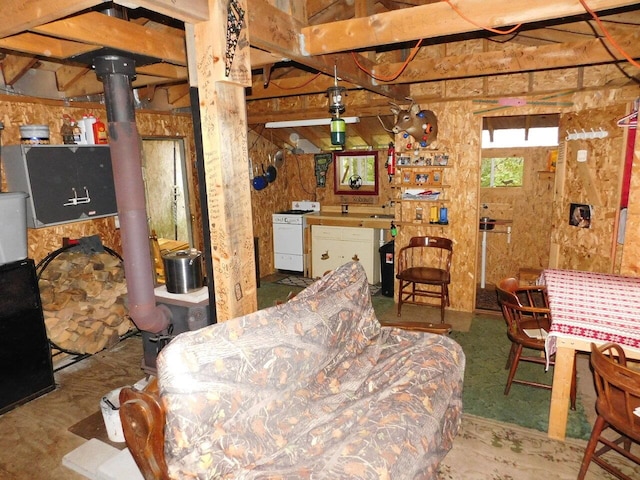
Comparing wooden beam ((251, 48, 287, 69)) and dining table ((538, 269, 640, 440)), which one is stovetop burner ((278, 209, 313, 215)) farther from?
dining table ((538, 269, 640, 440))

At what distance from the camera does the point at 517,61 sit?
3.33 metres

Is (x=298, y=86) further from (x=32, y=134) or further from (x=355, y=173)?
(x=355, y=173)

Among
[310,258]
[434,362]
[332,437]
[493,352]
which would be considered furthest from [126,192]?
[310,258]

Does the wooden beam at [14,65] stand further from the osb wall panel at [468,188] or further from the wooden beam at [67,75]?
the osb wall panel at [468,188]

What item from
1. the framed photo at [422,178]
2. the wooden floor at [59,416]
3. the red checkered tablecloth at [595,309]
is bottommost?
the wooden floor at [59,416]

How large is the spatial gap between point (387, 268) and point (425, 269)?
778 millimetres

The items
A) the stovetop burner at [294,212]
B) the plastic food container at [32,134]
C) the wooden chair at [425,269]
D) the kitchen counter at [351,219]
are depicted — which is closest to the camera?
the plastic food container at [32,134]

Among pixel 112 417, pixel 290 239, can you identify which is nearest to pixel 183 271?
pixel 112 417

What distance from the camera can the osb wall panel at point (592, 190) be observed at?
3680 millimetres

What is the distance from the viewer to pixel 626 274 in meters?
3.26

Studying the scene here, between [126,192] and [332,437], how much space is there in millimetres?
1857

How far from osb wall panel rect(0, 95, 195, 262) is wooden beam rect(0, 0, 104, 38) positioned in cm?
179

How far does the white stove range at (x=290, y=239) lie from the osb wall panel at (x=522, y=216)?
2.67 meters

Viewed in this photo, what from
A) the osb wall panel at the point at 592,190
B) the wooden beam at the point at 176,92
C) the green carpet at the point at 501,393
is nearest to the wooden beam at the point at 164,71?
the wooden beam at the point at 176,92
